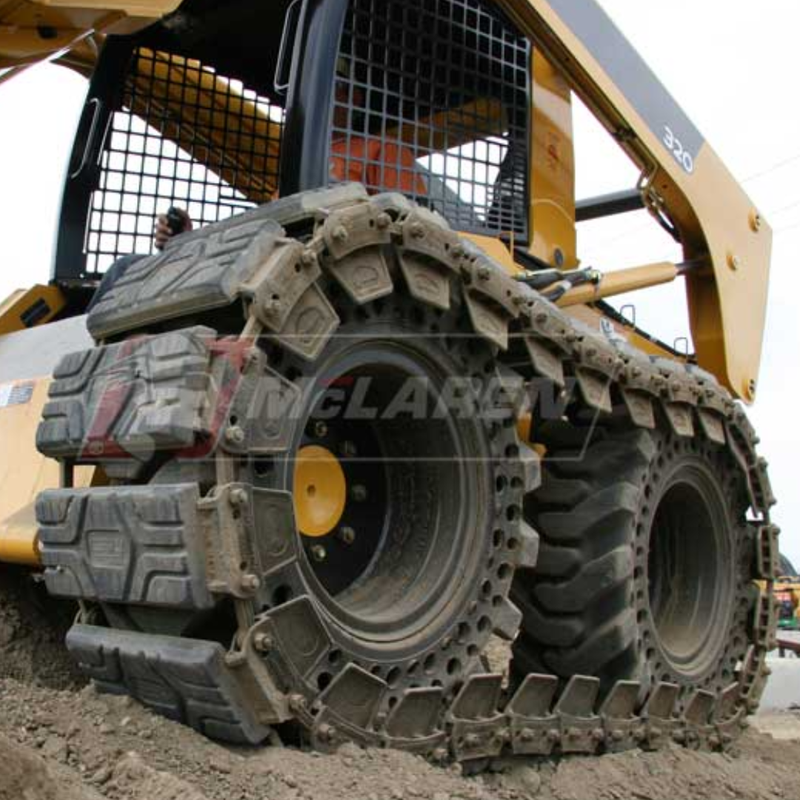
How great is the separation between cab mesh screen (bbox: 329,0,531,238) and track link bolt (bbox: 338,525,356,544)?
1.15m

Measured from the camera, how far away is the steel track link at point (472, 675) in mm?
2840

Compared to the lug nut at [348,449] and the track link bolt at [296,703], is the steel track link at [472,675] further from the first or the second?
the lug nut at [348,449]

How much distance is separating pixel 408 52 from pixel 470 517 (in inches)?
64.5

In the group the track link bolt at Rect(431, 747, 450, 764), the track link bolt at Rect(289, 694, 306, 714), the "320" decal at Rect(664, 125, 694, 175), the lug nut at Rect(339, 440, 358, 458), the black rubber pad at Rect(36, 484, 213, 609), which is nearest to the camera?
the black rubber pad at Rect(36, 484, 213, 609)

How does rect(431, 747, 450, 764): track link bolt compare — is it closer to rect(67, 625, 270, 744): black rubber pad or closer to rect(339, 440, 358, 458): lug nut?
rect(67, 625, 270, 744): black rubber pad

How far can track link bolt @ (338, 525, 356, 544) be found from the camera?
3.47 m

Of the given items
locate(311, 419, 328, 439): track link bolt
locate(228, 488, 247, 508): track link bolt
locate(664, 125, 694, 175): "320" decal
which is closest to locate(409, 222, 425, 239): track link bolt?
locate(311, 419, 328, 439): track link bolt

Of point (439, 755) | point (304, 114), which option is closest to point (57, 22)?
point (304, 114)

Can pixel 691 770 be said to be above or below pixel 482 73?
below

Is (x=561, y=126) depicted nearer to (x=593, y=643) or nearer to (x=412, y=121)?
(x=412, y=121)

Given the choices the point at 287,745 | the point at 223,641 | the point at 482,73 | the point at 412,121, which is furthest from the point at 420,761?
the point at 482,73

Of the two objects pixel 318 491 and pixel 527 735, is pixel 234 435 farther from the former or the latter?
pixel 527 735

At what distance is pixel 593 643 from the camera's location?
164 inches

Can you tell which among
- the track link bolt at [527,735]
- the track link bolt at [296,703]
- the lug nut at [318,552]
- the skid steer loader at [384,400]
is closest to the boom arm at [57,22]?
the skid steer loader at [384,400]
